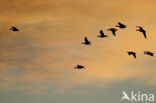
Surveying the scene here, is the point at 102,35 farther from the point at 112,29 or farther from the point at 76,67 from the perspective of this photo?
the point at 76,67

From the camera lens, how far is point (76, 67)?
8050 centimetres

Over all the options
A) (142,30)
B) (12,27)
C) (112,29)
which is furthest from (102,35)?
(12,27)

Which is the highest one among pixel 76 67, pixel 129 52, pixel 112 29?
pixel 112 29

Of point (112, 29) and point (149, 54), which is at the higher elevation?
point (112, 29)

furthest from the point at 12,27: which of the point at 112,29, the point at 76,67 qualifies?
the point at 112,29

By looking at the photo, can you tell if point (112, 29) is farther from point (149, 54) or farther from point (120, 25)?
point (149, 54)

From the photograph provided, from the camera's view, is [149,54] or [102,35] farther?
[102,35]

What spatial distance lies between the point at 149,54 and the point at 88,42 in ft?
49.1

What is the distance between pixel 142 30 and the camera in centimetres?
7994

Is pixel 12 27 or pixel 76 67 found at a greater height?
pixel 12 27

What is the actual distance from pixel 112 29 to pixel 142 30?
26.4ft

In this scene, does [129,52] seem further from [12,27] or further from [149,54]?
[12,27]

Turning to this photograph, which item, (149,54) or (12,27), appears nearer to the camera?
(149,54)

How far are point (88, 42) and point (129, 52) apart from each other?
10.7 meters
